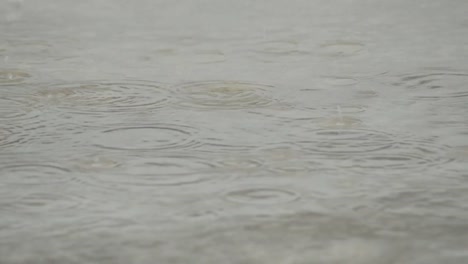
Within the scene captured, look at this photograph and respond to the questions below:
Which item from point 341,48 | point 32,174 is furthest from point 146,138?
point 341,48

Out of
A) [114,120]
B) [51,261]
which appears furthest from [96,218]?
[114,120]

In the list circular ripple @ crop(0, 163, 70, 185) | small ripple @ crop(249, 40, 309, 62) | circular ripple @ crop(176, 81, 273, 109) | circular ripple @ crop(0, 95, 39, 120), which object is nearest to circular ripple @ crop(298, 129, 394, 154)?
circular ripple @ crop(176, 81, 273, 109)

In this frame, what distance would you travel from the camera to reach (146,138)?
2396mm

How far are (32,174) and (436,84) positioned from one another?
1313 millimetres

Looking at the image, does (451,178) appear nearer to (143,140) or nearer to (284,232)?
(284,232)

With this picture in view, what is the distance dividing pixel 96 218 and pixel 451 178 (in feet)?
2.30

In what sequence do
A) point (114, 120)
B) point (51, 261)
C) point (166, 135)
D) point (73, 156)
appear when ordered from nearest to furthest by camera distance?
point (51, 261) → point (73, 156) → point (166, 135) → point (114, 120)

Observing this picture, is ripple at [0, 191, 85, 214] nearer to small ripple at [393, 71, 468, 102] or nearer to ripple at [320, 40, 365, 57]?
small ripple at [393, 71, 468, 102]

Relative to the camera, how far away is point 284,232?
1.72 metres

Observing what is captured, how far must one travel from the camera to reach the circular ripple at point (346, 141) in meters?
2.26

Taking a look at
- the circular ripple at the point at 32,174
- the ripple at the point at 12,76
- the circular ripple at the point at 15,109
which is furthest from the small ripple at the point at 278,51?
the circular ripple at the point at 32,174

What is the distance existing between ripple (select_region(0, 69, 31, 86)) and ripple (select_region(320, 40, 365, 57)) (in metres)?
1.00

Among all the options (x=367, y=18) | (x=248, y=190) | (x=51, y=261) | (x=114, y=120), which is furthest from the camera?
(x=367, y=18)

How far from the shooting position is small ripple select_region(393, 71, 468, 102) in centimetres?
281
